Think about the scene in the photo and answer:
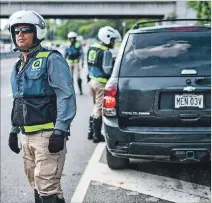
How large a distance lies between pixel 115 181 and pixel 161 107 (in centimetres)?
107

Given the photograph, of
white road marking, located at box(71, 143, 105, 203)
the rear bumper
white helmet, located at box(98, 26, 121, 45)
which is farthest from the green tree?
the rear bumper

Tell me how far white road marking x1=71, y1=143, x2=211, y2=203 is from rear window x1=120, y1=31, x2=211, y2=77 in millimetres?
1210

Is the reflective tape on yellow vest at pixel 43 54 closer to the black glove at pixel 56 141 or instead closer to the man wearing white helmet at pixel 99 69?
the black glove at pixel 56 141

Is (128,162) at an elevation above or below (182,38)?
below

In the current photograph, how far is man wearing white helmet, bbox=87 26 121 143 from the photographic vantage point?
24.8 feet

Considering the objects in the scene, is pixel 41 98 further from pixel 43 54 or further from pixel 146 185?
pixel 146 185

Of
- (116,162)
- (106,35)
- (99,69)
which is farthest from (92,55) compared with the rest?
(116,162)

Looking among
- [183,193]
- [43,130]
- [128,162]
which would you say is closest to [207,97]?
[183,193]

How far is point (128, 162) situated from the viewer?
6.12 m

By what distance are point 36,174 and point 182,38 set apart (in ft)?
8.23

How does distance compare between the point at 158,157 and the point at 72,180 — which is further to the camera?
the point at 72,180

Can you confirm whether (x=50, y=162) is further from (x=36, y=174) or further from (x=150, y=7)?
(x=150, y=7)

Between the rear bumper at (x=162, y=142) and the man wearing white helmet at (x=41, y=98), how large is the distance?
137 centimetres

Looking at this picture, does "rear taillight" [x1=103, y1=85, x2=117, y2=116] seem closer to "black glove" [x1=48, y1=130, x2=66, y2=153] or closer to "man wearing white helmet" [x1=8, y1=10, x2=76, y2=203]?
"man wearing white helmet" [x1=8, y1=10, x2=76, y2=203]
